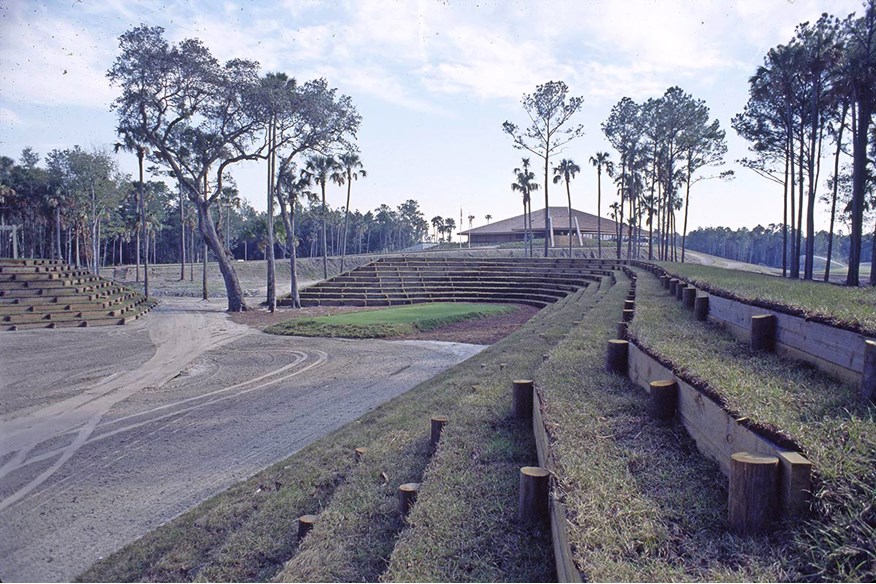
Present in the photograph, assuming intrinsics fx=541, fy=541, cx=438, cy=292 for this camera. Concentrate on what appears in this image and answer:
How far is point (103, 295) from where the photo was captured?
25.3 m

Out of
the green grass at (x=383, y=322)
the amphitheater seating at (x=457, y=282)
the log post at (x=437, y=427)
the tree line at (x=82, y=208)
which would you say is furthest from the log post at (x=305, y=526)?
the tree line at (x=82, y=208)

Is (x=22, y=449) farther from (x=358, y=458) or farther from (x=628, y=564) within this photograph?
(x=628, y=564)

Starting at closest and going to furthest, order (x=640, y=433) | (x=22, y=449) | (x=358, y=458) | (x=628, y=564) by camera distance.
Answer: (x=628, y=564) → (x=640, y=433) → (x=358, y=458) → (x=22, y=449)

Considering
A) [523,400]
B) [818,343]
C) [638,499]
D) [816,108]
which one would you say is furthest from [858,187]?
[638,499]

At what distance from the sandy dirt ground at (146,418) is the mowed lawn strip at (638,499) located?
414 cm

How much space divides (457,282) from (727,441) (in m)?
30.6

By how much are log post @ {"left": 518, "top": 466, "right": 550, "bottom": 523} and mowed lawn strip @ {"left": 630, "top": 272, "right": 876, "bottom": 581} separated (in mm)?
979

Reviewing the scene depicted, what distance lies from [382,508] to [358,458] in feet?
5.03

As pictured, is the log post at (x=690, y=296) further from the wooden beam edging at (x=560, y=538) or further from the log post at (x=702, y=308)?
the wooden beam edging at (x=560, y=538)

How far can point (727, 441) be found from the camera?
2602mm

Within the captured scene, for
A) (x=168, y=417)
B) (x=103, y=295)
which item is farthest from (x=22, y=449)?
(x=103, y=295)

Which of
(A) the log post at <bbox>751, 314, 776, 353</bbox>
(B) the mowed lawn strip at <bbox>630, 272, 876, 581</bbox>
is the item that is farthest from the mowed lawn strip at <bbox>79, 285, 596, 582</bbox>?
(A) the log post at <bbox>751, 314, 776, 353</bbox>

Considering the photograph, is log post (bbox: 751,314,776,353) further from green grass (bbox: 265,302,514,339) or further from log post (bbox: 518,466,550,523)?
green grass (bbox: 265,302,514,339)

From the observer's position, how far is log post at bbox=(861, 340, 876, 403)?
8.45 feet
